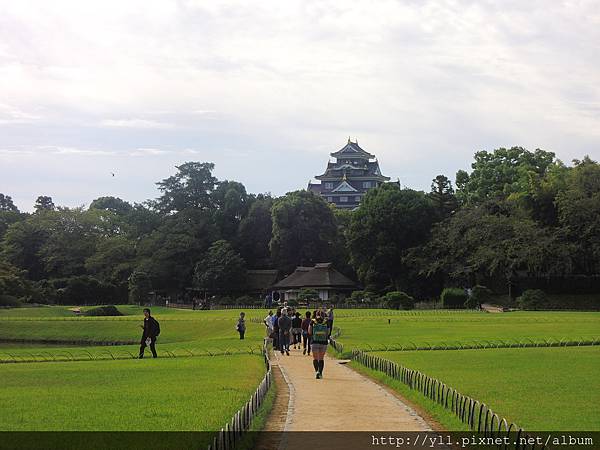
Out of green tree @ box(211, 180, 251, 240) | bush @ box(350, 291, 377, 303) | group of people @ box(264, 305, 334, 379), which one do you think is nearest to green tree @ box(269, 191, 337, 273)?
green tree @ box(211, 180, 251, 240)

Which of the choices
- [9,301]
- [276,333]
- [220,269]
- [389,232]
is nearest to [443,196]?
[389,232]

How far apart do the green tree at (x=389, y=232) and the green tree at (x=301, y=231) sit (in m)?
7.54

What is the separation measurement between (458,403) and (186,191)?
89769mm

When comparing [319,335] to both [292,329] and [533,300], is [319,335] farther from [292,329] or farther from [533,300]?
[533,300]

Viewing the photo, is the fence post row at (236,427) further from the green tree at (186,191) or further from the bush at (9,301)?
the green tree at (186,191)

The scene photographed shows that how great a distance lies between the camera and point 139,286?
8475 cm

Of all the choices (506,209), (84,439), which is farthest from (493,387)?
(506,209)

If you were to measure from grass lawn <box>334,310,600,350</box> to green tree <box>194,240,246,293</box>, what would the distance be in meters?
→ 34.0

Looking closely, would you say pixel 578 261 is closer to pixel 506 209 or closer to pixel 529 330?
pixel 506 209

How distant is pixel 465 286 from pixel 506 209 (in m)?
8.46

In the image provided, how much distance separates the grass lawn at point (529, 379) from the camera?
15546 mm

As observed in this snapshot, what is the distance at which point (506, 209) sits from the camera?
81.4 m

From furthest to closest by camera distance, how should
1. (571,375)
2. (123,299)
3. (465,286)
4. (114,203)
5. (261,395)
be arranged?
(114,203) < (123,299) < (465,286) < (571,375) < (261,395)

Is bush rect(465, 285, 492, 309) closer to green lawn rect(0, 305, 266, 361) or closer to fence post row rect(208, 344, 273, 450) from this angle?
green lawn rect(0, 305, 266, 361)
